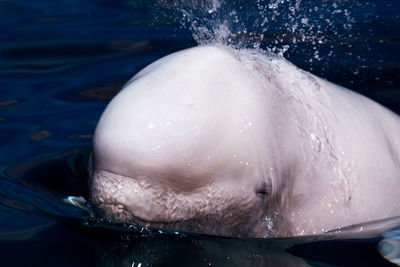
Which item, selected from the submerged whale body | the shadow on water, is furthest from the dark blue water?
the submerged whale body

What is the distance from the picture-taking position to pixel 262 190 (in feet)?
8.72

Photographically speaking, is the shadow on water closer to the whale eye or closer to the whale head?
the whale head

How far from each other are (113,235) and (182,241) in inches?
11.0

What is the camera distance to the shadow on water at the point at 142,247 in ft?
8.36

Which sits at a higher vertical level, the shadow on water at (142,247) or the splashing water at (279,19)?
the shadow on water at (142,247)

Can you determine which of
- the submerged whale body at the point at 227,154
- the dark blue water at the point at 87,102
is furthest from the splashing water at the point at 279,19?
the submerged whale body at the point at 227,154

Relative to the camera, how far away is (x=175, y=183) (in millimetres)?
2451

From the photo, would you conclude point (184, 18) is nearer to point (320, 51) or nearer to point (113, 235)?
point (320, 51)

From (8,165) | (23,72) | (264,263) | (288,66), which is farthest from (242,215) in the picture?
(23,72)

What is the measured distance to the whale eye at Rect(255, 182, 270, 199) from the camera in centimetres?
264

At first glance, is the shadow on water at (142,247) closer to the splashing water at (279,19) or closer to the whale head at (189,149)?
the whale head at (189,149)

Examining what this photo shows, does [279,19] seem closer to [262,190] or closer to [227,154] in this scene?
[262,190]

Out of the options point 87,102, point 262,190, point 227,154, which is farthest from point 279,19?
point 227,154

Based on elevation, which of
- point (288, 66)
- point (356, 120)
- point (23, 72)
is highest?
point (288, 66)
